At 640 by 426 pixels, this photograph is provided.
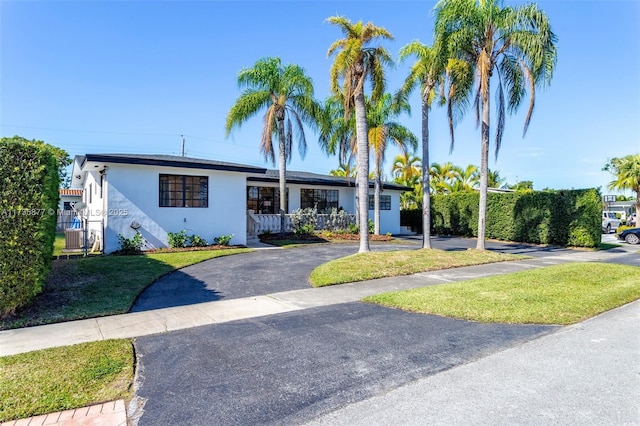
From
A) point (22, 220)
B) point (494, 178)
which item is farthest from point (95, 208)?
point (494, 178)

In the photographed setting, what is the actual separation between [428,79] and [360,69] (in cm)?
309

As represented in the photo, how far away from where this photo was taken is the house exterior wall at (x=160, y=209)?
12.8 meters

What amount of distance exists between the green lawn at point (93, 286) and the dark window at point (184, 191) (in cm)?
285

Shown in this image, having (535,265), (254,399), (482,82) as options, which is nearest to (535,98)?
(482,82)

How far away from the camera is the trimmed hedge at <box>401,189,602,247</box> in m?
17.3

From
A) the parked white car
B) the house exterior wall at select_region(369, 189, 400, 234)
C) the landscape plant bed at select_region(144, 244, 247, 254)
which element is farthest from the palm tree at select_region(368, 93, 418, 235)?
the parked white car

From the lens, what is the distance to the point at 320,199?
2289 cm

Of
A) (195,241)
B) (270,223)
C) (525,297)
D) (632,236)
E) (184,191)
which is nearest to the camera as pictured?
(525,297)

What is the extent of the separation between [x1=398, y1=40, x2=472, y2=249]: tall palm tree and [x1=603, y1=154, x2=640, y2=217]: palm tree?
20489 millimetres

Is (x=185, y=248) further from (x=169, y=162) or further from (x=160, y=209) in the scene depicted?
(x=169, y=162)

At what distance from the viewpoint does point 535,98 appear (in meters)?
13.0

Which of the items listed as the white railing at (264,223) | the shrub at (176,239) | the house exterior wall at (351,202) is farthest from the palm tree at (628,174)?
the shrub at (176,239)

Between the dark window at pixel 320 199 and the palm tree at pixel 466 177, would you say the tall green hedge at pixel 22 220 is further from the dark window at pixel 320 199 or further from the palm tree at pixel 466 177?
the palm tree at pixel 466 177

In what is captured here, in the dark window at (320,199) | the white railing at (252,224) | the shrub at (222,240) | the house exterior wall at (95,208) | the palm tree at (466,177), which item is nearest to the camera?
the house exterior wall at (95,208)
